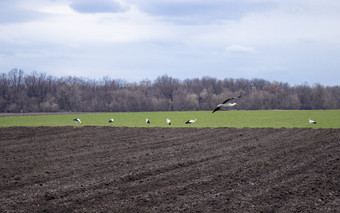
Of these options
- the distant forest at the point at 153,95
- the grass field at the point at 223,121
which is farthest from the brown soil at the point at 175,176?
the distant forest at the point at 153,95

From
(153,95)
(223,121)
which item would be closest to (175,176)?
(223,121)

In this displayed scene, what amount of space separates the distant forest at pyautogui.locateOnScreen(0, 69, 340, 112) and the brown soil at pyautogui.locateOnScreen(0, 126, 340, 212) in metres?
65.4

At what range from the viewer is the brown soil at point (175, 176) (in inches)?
359

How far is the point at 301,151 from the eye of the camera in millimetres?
16484

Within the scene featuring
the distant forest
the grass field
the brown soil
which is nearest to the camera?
the brown soil

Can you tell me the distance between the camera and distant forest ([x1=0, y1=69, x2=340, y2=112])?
8919 cm

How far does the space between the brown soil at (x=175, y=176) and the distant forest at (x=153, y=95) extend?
215 ft

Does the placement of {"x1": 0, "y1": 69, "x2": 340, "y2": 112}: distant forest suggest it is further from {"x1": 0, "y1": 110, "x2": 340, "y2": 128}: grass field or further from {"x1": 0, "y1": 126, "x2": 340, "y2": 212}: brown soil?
{"x1": 0, "y1": 126, "x2": 340, "y2": 212}: brown soil

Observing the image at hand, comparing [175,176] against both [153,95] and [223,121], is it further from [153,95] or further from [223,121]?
[153,95]

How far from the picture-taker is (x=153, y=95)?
109m

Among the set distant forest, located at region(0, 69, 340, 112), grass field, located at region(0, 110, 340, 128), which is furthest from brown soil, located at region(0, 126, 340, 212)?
distant forest, located at region(0, 69, 340, 112)

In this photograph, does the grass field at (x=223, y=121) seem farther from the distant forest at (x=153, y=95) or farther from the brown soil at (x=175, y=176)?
the distant forest at (x=153, y=95)

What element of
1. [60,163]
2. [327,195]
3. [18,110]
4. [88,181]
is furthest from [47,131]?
[18,110]

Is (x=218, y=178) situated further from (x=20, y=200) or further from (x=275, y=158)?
(x=20, y=200)
